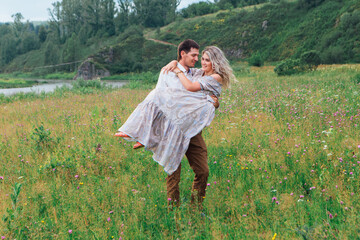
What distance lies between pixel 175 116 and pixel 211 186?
1.35m

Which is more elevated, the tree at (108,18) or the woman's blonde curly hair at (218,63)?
the tree at (108,18)

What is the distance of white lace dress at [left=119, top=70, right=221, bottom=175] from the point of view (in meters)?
2.97

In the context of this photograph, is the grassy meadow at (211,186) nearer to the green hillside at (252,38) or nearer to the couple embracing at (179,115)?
the couple embracing at (179,115)

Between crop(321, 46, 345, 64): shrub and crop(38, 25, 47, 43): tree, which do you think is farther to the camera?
crop(38, 25, 47, 43): tree

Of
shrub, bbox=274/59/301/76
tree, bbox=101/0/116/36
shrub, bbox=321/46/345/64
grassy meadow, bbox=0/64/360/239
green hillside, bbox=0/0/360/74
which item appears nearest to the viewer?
grassy meadow, bbox=0/64/360/239

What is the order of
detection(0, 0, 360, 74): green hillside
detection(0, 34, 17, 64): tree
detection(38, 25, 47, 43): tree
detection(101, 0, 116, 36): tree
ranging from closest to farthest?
detection(0, 0, 360, 74): green hillside < detection(101, 0, 116, 36): tree < detection(0, 34, 17, 64): tree < detection(38, 25, 47, 43): tree

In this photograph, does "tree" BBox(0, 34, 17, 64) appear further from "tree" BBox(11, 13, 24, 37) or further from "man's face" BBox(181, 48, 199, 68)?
"man's face" BBox(181, 48, 199, 68)

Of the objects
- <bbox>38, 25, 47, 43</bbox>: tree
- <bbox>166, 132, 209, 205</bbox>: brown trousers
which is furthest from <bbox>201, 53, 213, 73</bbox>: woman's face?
<bbox>38, 25, 47, 43</bbox>: tree

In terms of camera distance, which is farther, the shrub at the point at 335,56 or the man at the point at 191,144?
the shrub at the point at 335,56

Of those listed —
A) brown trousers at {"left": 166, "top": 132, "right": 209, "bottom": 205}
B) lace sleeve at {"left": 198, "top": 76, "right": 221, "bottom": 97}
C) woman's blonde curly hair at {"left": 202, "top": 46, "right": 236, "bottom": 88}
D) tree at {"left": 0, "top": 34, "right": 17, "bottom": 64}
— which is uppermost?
tree at {"left": 0, "top": 34, "right": 17, "bottom": 64}

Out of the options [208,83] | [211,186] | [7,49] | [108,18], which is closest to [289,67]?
[211,186]

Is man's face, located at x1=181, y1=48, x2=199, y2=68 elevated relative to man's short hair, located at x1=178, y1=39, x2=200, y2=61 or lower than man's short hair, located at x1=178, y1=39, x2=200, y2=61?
lower

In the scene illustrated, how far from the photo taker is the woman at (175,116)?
2.97m

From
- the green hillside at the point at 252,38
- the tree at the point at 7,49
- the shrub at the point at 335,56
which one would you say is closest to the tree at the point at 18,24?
the tree at the point at 7,49
